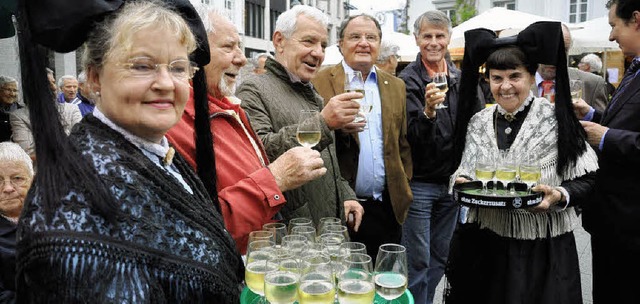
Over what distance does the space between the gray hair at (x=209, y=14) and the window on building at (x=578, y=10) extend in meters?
32.9

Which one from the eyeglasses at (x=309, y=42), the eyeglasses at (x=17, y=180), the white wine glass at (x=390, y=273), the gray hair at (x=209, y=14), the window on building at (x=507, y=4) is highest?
the window on building at (x=507, y=4)

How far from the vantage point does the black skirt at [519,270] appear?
121 inches

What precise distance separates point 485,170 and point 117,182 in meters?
2.41

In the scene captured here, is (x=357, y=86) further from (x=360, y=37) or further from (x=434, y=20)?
(x=434, y=20)

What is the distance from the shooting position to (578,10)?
3048cm

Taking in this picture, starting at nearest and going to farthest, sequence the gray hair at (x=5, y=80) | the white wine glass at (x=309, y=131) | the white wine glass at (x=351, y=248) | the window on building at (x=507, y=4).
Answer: the white wine glass at (x=351, y=248), the white wine glass at (x=309, y=131), the gray hair at (x=5, y=80), the window on building at (x=507, y=4)

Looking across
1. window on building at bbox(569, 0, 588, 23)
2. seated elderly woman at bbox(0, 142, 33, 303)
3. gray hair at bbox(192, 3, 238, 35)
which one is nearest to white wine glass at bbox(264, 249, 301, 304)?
gray hair at bbox(192, 3, 238, 35)

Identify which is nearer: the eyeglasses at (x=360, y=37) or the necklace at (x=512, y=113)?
the necklace at (x=512, y=113)

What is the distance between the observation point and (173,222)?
53.7 inches

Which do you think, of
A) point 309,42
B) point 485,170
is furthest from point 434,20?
point 485,170

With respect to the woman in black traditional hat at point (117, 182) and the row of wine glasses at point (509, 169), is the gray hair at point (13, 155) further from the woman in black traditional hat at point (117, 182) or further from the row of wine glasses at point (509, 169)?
the row of wine glasses at point (509, 169)

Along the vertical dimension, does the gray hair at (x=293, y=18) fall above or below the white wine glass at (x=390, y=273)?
above

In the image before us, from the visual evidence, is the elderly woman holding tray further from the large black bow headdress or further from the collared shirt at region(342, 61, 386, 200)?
the large black bow headdress

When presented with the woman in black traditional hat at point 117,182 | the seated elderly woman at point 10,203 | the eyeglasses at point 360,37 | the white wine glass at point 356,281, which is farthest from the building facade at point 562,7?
the woman in black traditional hat at point 117,182
